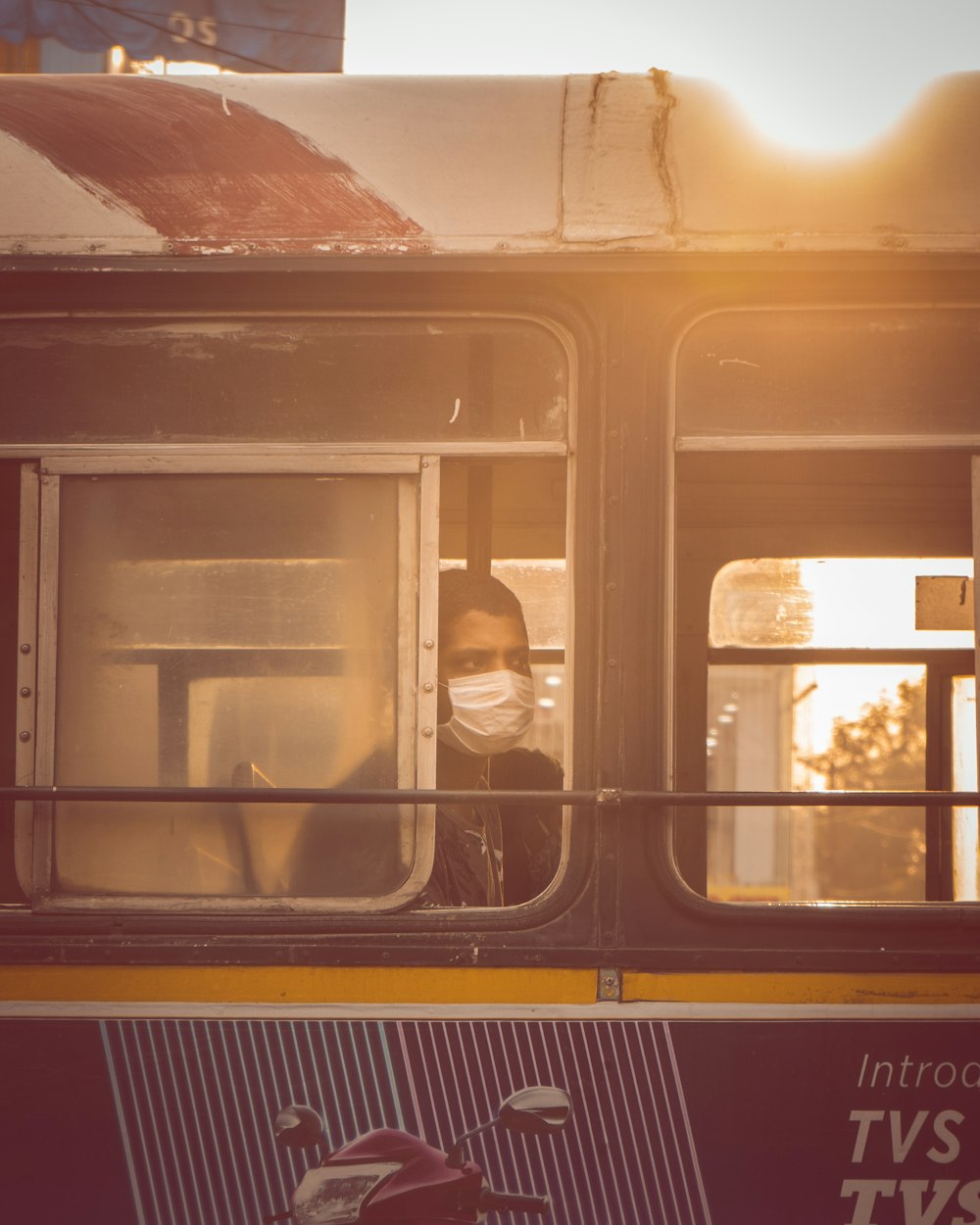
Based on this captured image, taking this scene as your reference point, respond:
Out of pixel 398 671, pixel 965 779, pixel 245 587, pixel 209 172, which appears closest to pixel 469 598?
pixel 398 671

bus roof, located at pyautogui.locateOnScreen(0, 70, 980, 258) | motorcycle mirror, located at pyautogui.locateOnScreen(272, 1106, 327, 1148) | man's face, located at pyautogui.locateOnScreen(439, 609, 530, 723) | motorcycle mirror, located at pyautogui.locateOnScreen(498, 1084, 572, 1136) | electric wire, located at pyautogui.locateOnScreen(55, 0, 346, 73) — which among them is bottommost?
motorcycle mirror, located at pyautogui.locateOnScreen(272, 1106, 327, 1148)

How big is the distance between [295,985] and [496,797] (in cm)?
51

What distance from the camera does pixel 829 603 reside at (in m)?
4.03

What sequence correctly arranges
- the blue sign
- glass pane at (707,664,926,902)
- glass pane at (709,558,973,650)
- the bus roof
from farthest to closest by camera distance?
glass pane at (707,664,926,902), the blue sign, glass pane at (709,558,973,650), the bus roof

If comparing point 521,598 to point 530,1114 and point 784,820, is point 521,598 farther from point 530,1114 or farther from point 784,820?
point 784,820

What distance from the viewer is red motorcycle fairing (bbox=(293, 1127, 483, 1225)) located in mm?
2236

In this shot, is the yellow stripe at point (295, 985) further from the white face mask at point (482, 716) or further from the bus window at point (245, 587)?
the white face mask at point (482, 716)

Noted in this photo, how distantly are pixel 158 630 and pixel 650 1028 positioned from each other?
1184 millimetres

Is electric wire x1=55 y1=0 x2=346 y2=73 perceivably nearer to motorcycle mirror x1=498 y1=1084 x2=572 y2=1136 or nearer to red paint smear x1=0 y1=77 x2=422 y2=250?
red paint smear x1=0 y1=77 x2=422 y2=250

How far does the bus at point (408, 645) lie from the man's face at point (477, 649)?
0.75 ft

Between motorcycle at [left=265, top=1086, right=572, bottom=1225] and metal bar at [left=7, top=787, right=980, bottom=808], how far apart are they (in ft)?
1.74

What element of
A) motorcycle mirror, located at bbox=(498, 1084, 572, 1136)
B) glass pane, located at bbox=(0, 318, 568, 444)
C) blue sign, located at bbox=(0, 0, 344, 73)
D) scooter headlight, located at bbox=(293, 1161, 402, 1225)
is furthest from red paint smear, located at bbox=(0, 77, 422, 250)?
blue sign, located at bbox=(0, 0, 344, 73)

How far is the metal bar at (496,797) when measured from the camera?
2213mm

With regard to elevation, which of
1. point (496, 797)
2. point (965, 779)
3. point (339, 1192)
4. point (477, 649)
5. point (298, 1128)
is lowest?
point (339, 1192)
